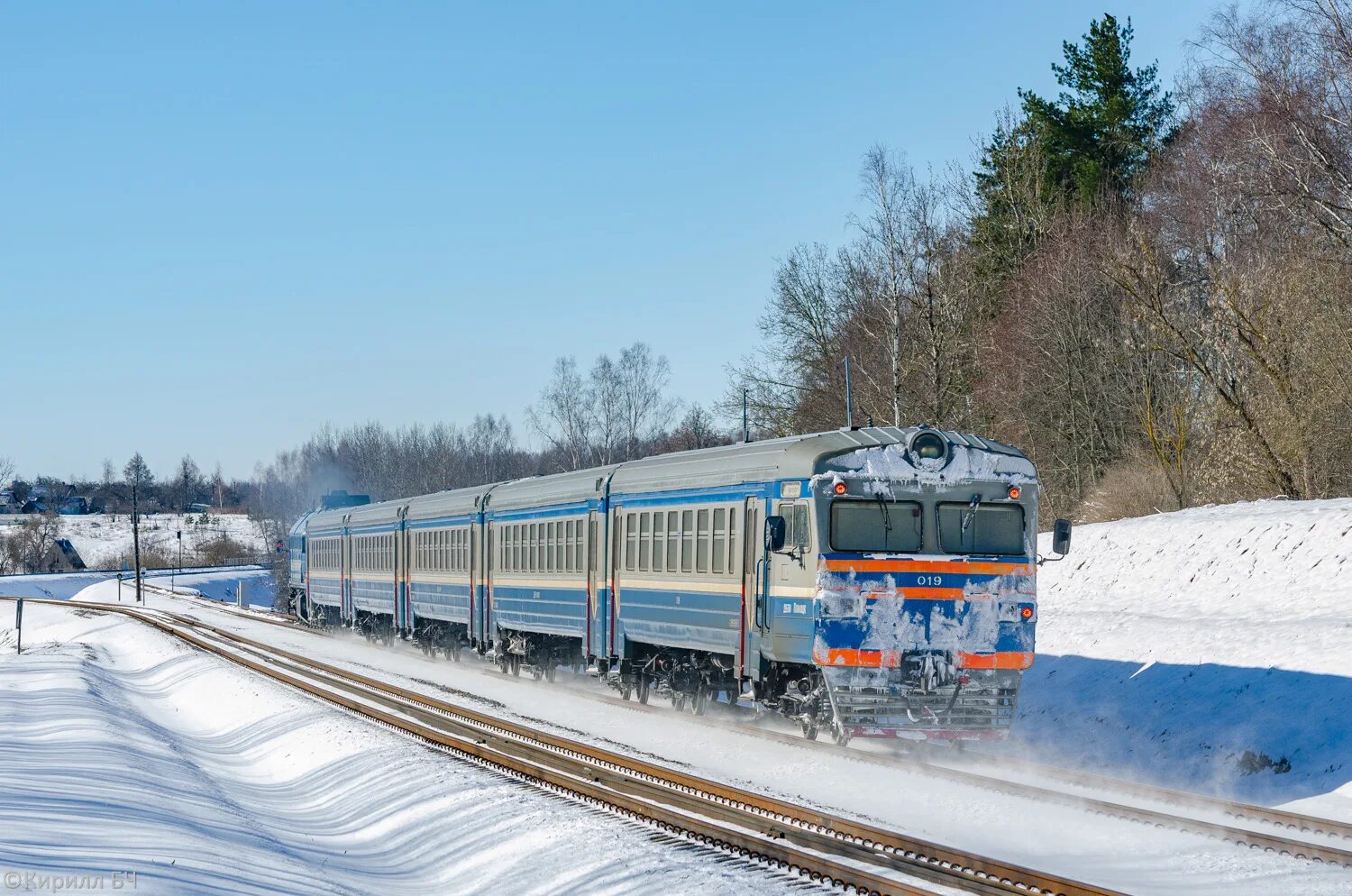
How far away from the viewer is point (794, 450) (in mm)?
15250

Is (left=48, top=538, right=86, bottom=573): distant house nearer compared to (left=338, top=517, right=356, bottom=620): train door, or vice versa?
(left=338, top=517, right=356, bottom=620): train door

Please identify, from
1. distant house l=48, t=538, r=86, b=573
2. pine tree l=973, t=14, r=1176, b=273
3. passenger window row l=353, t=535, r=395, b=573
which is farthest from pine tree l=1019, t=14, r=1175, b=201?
distant house l=48, t=538, r=86, b=573

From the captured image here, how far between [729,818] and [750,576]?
16.2 ft

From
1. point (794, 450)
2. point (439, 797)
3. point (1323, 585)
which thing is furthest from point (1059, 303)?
point (439, 797)

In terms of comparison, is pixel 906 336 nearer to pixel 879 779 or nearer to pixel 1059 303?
pixel 1059 303

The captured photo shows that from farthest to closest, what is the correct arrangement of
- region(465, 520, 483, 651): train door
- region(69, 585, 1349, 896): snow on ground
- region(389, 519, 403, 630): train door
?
region(389, 519, 403, 630): train door
region(465, 520, 483, 651): train door
region(69, 585, 1349, 896): snow on ground

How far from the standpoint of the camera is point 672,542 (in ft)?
60.1

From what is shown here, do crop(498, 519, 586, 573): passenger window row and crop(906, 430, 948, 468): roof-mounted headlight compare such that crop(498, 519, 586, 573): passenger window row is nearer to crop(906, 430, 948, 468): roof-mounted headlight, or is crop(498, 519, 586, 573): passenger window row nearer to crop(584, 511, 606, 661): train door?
crop(584, 511, 606, 661): train door

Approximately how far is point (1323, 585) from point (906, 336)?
2397 centimetres

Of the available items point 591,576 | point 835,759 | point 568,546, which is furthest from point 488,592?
point 835,759

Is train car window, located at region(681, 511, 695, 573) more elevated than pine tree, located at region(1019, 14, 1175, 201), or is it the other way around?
pine tree, located at region(1019, 14, 1175, 201)

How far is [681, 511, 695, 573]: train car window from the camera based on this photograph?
17672 mm

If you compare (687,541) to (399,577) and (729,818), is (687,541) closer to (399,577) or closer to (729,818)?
(729,818)

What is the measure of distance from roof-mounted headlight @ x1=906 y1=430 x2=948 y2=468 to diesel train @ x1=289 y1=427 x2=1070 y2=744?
2 centimetres
